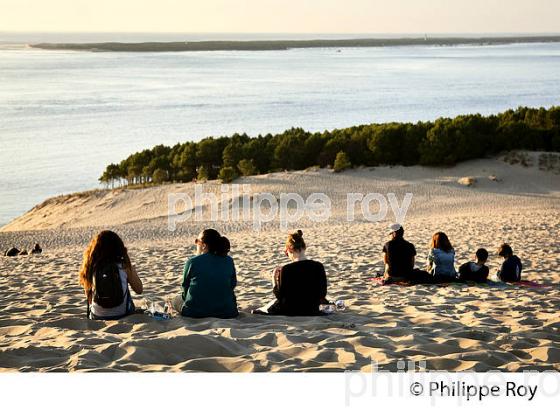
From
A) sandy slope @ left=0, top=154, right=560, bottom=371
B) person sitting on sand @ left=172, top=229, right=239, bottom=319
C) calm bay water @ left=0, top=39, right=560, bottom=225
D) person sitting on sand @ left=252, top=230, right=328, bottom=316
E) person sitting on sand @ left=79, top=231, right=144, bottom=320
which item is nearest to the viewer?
sandy slope @ left=0, top=154, right=560, bottom=371

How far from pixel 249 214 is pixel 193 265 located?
1375cm

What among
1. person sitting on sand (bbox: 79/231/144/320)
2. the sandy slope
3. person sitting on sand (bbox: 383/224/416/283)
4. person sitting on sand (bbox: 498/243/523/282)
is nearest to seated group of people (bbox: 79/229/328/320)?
person sitting on sand (bbox: 79/231/144/320)

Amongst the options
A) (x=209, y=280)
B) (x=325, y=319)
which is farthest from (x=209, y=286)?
(x=325, y=319)

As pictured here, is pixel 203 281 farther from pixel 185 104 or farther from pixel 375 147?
pixel 185 104

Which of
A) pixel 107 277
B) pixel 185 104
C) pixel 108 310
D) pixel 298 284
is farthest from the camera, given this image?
pixel 185 104

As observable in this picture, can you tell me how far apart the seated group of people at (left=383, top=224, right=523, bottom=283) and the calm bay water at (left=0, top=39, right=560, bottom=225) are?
1799cm

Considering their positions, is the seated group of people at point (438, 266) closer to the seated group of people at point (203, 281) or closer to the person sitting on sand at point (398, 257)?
the person sitting on sand at point (398, 257)

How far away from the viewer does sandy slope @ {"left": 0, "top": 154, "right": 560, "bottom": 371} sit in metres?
5.05

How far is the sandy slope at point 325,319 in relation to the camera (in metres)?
5.05

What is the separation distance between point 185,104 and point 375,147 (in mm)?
39910

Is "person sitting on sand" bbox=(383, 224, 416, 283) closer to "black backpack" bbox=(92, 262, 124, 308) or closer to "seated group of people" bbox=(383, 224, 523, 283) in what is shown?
"seated group of people" bbox=(383, 224, 523, 283)

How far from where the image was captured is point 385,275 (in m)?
8.71

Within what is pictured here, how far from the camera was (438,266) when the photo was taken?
8461 millimetres
